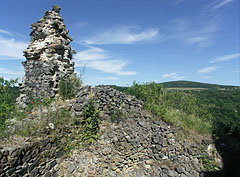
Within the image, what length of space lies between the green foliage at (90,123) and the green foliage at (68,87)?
1348 mm

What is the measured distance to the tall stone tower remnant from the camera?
6225mm

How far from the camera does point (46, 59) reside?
6.38 m

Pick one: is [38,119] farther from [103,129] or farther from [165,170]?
[165,170]

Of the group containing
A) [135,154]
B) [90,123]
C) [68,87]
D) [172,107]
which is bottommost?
[135,154]

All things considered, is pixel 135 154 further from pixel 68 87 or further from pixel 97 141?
pixel 68 87

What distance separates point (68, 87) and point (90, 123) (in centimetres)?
215

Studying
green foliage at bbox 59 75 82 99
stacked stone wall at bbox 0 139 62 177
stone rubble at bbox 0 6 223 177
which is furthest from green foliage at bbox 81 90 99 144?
green foliage at bbox 59 75 82 99

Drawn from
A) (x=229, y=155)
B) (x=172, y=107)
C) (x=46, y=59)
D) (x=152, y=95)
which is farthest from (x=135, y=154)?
(x=46, y=59)

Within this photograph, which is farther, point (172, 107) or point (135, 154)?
point (172, 107)

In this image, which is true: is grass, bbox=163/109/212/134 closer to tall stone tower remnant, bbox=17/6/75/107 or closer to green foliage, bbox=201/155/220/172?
green foliage, bbox=201/155/220/172

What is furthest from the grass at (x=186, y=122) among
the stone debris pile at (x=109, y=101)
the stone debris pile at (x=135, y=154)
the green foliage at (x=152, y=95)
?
the stone debris pile at (x=109, y=101)

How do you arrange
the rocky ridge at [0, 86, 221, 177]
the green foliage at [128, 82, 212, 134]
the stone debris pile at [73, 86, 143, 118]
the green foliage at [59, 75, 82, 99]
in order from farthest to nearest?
the green foliage at [128, 82, 212, 134] < the green foliage at [59, 75, 82, 99] < the stone debris pile at [73, 86, 143, 118] < the rocky ridge at [0, 86, 221, 177]

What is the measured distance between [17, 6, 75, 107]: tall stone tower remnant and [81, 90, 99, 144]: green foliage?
1973 millimetres

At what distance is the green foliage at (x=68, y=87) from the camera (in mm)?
6199
